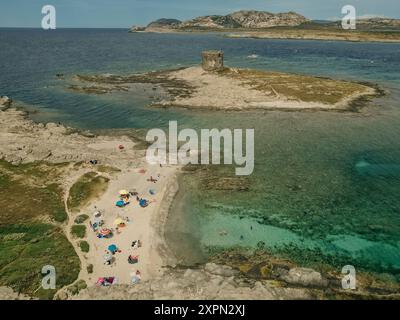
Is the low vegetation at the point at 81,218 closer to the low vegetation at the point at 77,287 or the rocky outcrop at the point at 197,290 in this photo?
the low vegetation at the point at 77,287

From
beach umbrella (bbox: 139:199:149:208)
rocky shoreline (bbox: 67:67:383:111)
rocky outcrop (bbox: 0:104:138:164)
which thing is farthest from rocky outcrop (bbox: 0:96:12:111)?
beach umbrella (bbox: 139:199:149:208)

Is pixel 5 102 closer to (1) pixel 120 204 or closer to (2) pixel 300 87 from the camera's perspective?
(1) pixel 120 204

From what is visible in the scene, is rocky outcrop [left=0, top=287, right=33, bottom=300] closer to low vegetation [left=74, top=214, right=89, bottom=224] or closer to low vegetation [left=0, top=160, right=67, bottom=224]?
low vegetation [left=74, top=214, right=89, bottom=224]

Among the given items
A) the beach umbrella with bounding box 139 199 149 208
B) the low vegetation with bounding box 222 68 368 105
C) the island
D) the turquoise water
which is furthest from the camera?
the low vegetation with bounding box 222 68 368 105

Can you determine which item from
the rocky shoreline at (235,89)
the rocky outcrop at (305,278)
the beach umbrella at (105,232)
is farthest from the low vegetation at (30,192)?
the rocky shoreline at (235,89)

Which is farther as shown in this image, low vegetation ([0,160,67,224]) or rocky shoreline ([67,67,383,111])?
rocky shoreline ([67,67,383,111])

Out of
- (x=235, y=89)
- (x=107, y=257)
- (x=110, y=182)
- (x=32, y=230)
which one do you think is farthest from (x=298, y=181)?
(x=235, y=89)

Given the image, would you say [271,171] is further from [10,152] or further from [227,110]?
[10,152]
